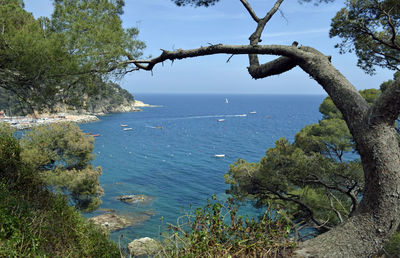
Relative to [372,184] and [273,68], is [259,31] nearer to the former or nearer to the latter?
[273,68]

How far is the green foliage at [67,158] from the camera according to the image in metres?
15.2

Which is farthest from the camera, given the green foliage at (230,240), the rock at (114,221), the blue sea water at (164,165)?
the blue sea water at (164,165)

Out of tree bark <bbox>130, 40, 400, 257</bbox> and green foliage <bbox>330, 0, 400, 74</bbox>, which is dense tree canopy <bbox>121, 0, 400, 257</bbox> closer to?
tree bark <bbox>130, 40, 400, 257</bbox>

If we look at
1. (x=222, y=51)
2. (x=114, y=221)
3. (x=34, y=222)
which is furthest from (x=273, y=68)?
(x=114, y=221)

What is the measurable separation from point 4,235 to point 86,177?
528 inches

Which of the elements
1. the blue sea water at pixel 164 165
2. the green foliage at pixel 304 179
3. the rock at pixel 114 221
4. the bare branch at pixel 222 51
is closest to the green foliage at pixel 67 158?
the rock at pixel 114 221

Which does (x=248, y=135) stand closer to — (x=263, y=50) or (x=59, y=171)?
(x=59, y=171)

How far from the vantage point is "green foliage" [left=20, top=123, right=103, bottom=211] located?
49.9 ft

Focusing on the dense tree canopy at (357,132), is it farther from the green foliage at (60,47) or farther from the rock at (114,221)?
the rock at (114,221)

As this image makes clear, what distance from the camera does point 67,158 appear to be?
1739cm

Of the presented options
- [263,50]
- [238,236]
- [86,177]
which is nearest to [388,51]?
[263,50]

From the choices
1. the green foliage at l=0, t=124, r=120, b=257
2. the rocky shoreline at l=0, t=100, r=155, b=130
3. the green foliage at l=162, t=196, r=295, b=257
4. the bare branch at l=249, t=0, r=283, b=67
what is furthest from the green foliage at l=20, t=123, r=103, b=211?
the green foliage at l=162, t=196, r=295, b=257

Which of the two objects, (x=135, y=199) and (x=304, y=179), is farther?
(x=135, y=199)

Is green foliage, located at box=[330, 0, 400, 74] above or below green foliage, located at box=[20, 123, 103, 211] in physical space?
above
